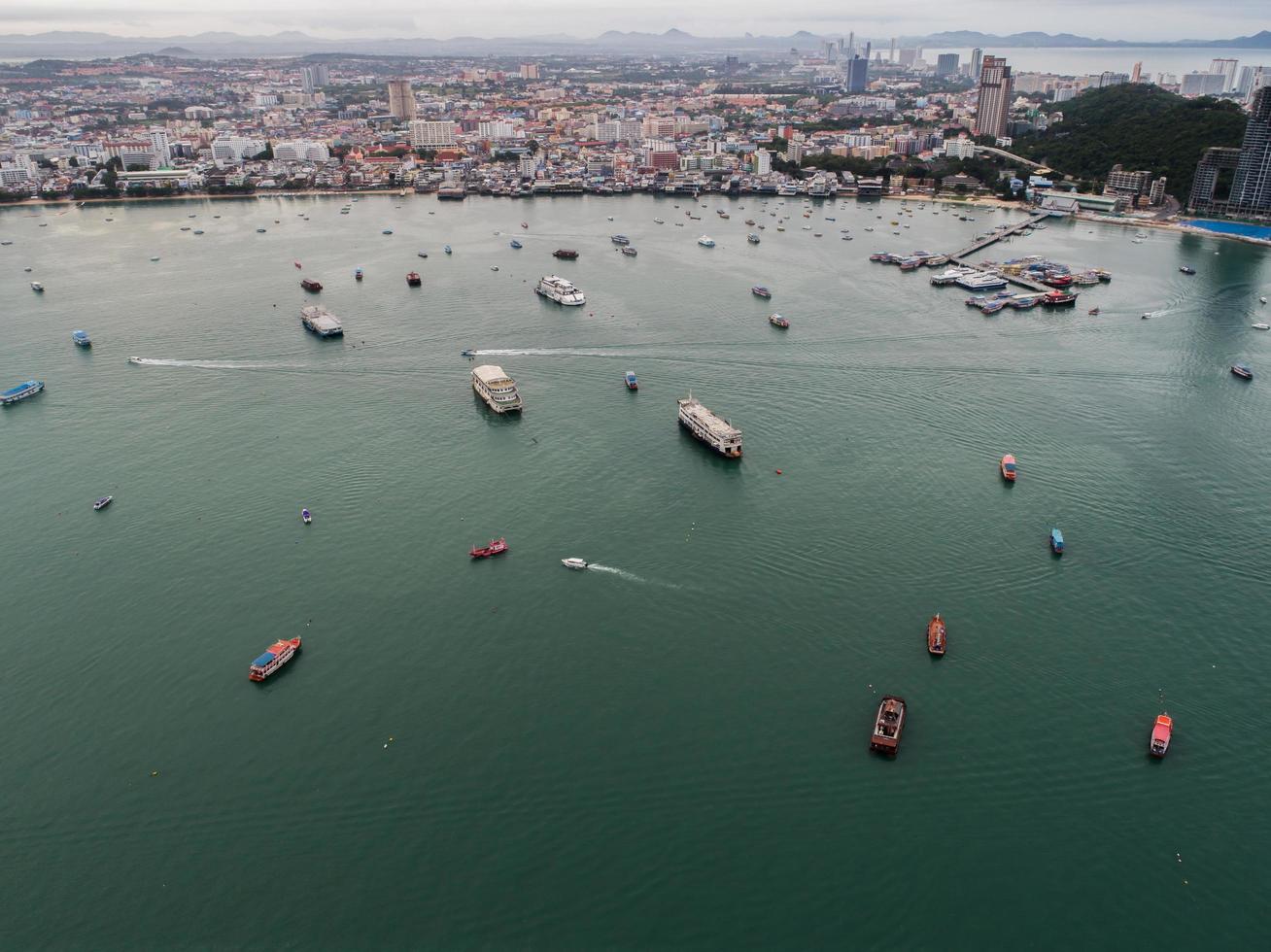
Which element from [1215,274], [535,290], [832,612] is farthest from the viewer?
[1215,274]

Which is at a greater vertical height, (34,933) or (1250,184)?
(1250,184)

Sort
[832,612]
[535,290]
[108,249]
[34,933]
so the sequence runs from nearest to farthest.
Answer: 1. [34,933]
2. [832,612]
3. [535,290]
4. [108,249]

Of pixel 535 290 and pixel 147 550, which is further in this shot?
pixel 535 290

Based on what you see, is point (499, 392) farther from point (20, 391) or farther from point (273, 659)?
point (20, 391)

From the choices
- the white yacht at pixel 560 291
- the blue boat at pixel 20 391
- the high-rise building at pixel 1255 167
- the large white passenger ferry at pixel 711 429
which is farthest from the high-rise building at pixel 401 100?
the large white passenger ferry at pixel 711 429

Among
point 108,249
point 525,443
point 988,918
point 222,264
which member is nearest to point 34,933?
point 988,918

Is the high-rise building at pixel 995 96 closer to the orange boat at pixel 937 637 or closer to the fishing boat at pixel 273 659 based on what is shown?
the orange boat at pixel 937 637

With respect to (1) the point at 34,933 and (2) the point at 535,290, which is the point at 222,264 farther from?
(1) the point at 34,933

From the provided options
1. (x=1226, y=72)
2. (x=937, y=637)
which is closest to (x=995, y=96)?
(x=937, y=637)
